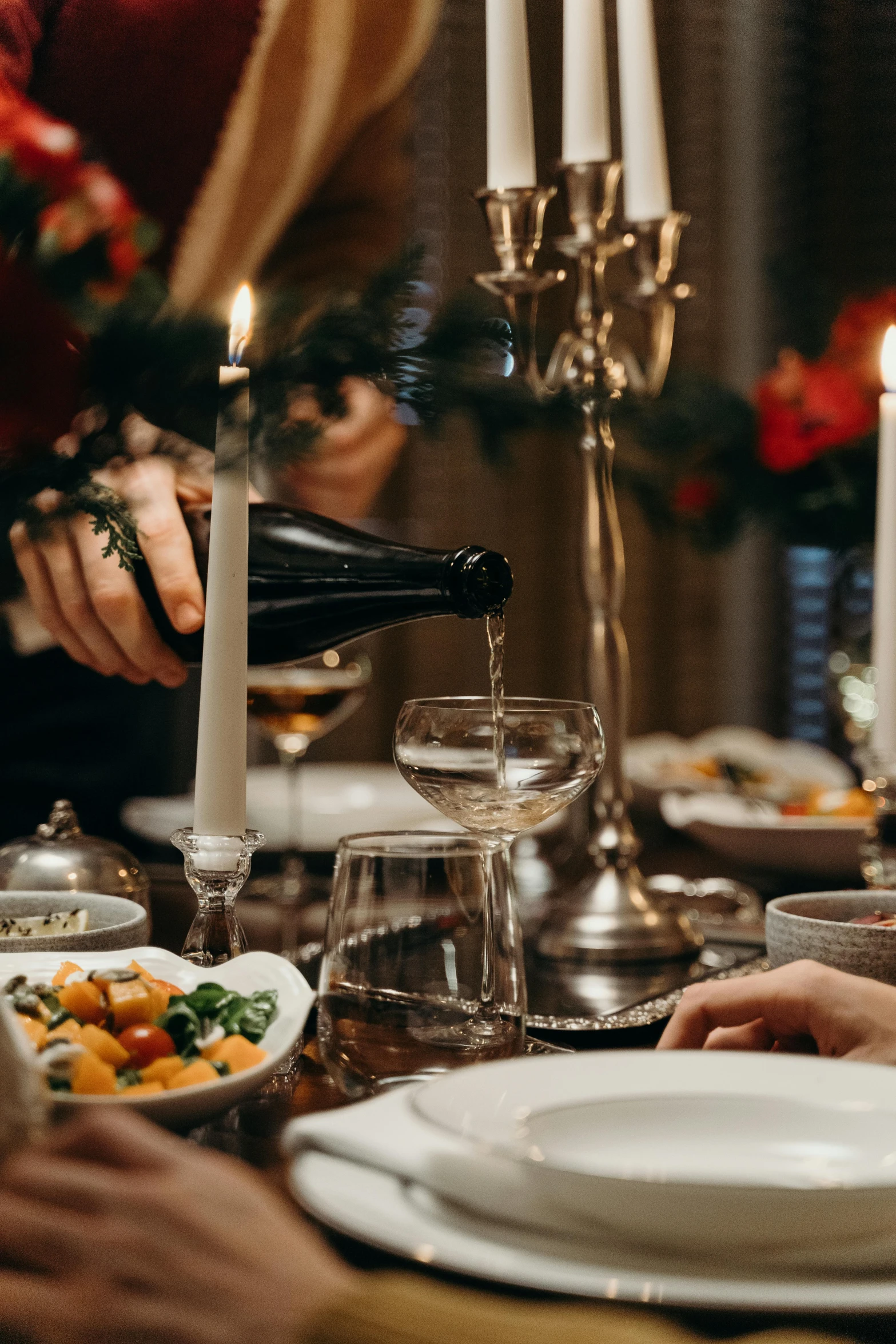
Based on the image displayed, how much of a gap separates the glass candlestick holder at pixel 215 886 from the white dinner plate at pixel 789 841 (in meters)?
0.70

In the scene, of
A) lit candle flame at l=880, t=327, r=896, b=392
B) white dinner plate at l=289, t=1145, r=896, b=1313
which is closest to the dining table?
white dinner plate at l=289, t=1145, r=896, b=1313

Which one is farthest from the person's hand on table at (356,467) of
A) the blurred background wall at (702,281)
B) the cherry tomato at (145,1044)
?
the blurred background wall at (702,281)

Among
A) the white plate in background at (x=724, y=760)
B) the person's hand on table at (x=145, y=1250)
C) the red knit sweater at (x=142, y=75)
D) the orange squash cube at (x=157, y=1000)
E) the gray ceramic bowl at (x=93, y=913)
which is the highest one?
the red knit sweater at (x=142, y=75)

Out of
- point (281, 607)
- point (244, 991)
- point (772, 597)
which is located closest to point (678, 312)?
point (772, 597)

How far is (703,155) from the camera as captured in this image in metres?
3.62

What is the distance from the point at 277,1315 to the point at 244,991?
0.25m

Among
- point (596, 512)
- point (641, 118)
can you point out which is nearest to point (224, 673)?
point (596, 512)

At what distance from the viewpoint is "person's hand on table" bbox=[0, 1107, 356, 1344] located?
0.33m

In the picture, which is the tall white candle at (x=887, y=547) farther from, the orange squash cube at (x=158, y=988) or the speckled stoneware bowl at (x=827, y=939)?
the orange squash cube at (x=158, y=988)

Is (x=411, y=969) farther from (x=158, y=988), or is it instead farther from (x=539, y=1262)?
(x=539, y=1262)

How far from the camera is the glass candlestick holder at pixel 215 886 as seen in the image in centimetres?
63

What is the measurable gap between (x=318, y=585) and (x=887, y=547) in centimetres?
47

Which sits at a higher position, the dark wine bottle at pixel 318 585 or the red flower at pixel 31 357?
the red flower at pixel 31 357

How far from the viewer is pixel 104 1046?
1.57ft
